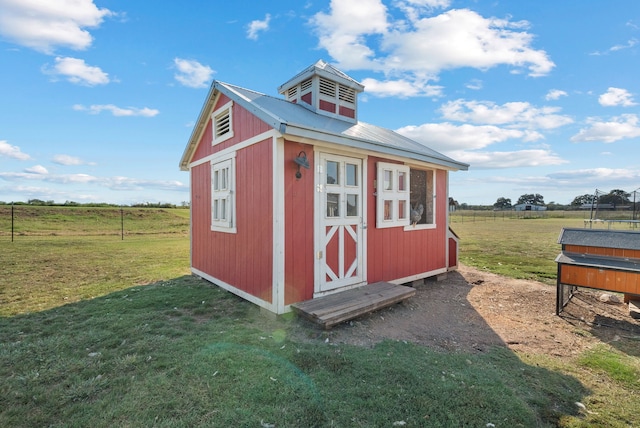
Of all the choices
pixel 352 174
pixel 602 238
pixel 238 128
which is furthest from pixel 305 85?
pixel 602 238

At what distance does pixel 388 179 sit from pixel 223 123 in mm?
3558

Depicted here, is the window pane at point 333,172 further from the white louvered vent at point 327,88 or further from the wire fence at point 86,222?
the wire fence at point 86,222

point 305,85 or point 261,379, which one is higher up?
point 305,85

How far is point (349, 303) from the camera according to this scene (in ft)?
15.1

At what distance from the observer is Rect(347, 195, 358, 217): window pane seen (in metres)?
5.42

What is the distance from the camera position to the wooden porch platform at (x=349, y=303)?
419cm

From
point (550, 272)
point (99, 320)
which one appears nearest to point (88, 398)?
point (99, 320)

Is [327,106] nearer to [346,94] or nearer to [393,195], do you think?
[346,94]

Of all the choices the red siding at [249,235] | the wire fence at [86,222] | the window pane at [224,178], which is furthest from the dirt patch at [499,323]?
the wire fence at [86,222]

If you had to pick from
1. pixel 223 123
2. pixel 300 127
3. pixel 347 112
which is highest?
pixel 347 112

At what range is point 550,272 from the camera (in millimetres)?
7906

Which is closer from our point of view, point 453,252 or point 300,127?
point 300,127

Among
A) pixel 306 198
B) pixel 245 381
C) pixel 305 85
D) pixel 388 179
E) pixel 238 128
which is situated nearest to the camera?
pixel 245 381

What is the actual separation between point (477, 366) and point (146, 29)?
815 cm
